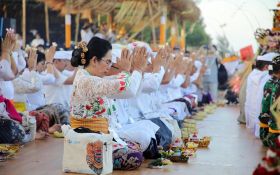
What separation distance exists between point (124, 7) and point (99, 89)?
8.48 metres

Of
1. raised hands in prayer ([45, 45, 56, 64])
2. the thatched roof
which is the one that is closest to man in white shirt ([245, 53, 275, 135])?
raised hands in prayer ([45, 45, 56, 64])

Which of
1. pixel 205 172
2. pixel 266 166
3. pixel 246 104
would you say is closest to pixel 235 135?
pixel 246 104

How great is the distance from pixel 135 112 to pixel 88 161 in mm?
2075

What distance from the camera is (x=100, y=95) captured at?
4.73 m

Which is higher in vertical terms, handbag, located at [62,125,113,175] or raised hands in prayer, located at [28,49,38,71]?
raised hands in prayer, located at [28,49,38,71]

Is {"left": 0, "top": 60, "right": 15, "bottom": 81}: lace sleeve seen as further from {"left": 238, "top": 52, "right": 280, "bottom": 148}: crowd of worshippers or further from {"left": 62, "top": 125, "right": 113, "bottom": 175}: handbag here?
{"left": 238, "top": 52, "right": 280, "bottom": 148}: crowd of worshippers

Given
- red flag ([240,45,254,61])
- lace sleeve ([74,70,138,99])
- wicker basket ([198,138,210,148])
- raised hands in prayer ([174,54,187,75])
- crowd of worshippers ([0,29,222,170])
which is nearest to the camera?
lace sleeve ([74,70,138,99])

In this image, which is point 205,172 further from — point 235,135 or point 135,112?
point 235,135

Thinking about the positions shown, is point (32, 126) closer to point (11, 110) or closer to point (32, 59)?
point (11, 110)

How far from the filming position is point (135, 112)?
677 centimetres

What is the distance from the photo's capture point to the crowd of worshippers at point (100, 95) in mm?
4852

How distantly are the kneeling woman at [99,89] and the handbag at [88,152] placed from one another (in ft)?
0.51

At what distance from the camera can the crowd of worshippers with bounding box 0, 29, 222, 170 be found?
15.9 feet

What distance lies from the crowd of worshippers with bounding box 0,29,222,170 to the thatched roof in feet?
10.6
